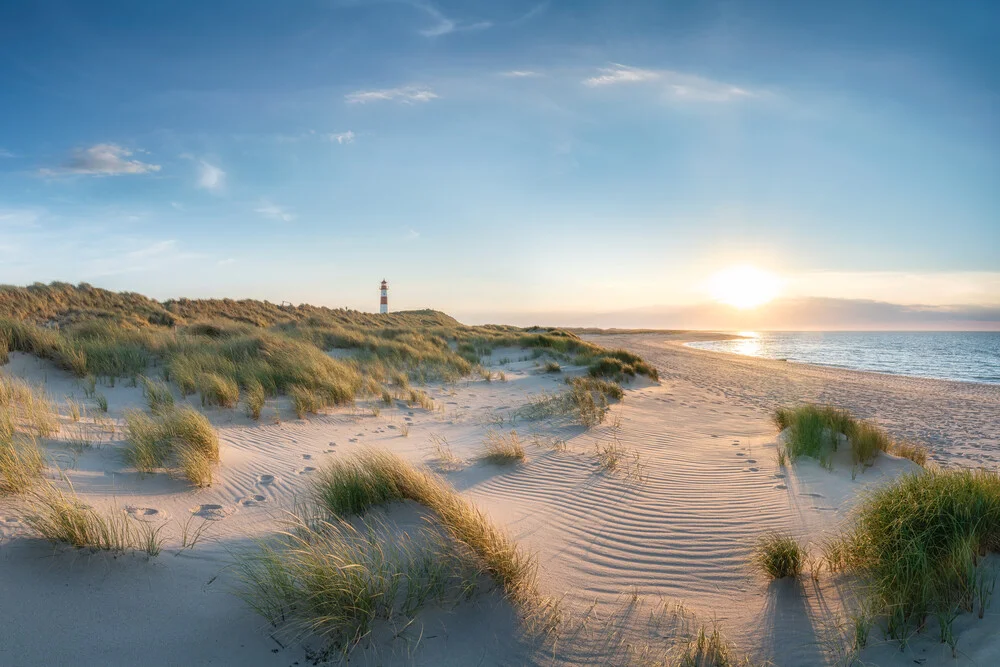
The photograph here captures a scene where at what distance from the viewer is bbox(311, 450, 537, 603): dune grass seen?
329 centimetres

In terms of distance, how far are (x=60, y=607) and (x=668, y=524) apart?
15.1 feet

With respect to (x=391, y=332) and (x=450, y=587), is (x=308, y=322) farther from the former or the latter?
(x=450, y=587)

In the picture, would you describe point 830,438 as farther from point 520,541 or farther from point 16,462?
point 16,462

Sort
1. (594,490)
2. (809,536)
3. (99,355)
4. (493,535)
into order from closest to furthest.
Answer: (493,535), (809,536), (594,490), (99,355)

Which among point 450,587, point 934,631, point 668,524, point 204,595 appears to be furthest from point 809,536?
point 204,595

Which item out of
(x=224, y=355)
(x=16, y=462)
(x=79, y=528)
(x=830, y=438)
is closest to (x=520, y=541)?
(x=79, y=528)

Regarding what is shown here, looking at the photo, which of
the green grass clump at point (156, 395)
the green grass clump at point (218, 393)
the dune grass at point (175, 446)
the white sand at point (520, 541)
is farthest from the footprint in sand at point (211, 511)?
the green grass clump at point (218, 393)

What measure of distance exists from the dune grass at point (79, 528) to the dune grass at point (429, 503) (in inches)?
50.1

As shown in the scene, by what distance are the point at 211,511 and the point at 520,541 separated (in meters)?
2.68

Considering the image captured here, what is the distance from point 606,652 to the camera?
9.45 ft

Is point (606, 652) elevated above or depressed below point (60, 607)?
below

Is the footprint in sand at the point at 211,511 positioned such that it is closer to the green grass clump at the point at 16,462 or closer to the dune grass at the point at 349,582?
the dune grass at the point at 349,582

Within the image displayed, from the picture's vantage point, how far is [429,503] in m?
4.02

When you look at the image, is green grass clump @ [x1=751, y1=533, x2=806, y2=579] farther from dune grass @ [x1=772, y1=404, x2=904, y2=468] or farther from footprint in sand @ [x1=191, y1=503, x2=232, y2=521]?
footprint in sand @ [x1=191, y1=503, x2=232, y2=521]
